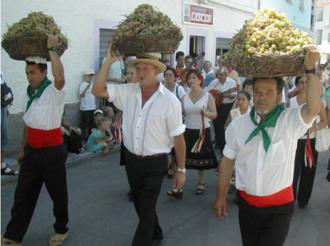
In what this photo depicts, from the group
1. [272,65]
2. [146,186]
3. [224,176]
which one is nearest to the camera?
[272,65]

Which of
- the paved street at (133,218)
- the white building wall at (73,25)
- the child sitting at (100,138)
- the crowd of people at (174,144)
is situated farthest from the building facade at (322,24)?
the crowd of people at (174,144)

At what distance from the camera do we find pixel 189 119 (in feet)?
21.8

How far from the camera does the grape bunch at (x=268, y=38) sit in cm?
301

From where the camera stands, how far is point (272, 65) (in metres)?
3.01

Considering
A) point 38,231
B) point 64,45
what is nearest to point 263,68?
point 64,45

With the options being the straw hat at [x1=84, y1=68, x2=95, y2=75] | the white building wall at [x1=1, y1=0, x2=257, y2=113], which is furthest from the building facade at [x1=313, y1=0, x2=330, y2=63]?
the straw hat at [x1=84, y1=68, x2=95, y2=75]

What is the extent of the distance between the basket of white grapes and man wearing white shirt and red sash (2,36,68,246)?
1.89 meters

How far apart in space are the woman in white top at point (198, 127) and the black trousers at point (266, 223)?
10.5 feet

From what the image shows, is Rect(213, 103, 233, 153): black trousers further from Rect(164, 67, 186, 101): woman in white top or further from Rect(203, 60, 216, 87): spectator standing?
Rect(164, 67, 186, 101): woman in white top

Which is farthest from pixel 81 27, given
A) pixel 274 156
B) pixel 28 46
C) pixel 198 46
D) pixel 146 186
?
pixel 274 156

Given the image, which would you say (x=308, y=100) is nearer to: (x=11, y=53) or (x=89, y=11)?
(x=11, y=53)

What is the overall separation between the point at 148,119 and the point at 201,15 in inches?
463

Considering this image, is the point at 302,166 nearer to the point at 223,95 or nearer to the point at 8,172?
the point at 223,95

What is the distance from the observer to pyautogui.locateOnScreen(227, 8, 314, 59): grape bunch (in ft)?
9.88
